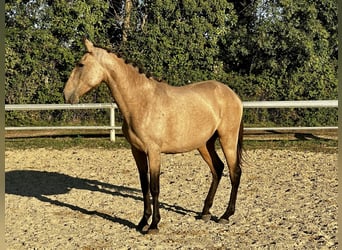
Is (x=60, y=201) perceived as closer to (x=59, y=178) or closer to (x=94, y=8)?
(x=59, y=178)

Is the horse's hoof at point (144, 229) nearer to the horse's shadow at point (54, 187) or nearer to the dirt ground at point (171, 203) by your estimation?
the dirt ground at point (171, 203)

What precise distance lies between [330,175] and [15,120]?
338 inches

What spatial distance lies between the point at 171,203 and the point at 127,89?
1.75 meters

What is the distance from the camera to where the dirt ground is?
3.73 metres

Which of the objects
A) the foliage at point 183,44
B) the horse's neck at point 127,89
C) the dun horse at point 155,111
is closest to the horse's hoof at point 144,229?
the dun horse at point 155,111

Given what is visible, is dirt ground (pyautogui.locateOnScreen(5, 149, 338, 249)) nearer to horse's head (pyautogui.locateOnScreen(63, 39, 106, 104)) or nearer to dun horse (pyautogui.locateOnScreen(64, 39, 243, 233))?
dun horse (pyautogui.locateOnScreen(64, 39, 243, 233))

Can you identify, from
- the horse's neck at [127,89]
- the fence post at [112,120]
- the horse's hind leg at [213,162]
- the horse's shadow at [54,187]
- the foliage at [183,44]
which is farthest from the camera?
the foliage at [183,44]

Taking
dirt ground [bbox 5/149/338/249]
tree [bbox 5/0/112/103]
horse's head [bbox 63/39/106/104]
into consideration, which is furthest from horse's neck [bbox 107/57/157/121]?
tree [bbox 5/0/112/103]

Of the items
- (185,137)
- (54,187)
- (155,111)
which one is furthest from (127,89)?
(54,187)

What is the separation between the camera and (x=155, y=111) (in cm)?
381

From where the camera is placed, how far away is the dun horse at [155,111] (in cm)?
372

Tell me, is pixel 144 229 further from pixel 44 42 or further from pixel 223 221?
pixel 44 42

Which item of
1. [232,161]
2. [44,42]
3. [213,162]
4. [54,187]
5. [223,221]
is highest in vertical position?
[44,42]

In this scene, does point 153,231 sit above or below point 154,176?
below
